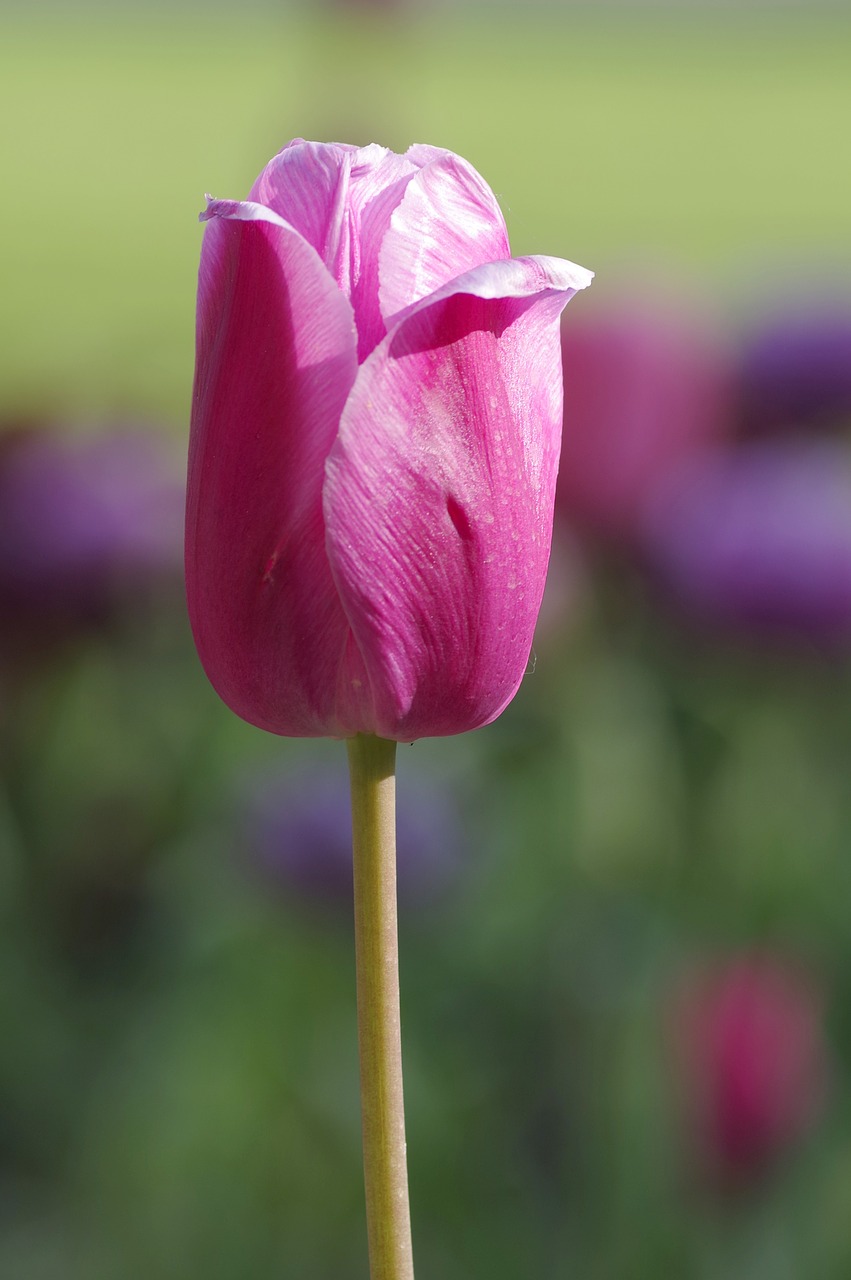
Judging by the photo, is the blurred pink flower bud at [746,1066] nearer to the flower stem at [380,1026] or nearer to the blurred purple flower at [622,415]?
the blurred purple flower at [622,415]

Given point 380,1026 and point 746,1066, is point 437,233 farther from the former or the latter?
point 746,1066

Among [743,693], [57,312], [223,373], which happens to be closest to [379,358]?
[223,373]

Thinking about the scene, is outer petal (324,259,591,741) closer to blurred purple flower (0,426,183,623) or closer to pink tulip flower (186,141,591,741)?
pink tulip flower (186,141,591,741)

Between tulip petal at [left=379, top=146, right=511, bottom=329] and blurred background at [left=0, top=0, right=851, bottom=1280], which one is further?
blurred background at [left=0, top=0, right=851, bottom=1280]

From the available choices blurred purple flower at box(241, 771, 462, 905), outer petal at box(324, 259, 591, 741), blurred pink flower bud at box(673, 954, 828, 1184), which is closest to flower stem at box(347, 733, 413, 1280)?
outer petal at box(324, 259, 591, 741)

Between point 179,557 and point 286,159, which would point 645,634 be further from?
point 286,159
